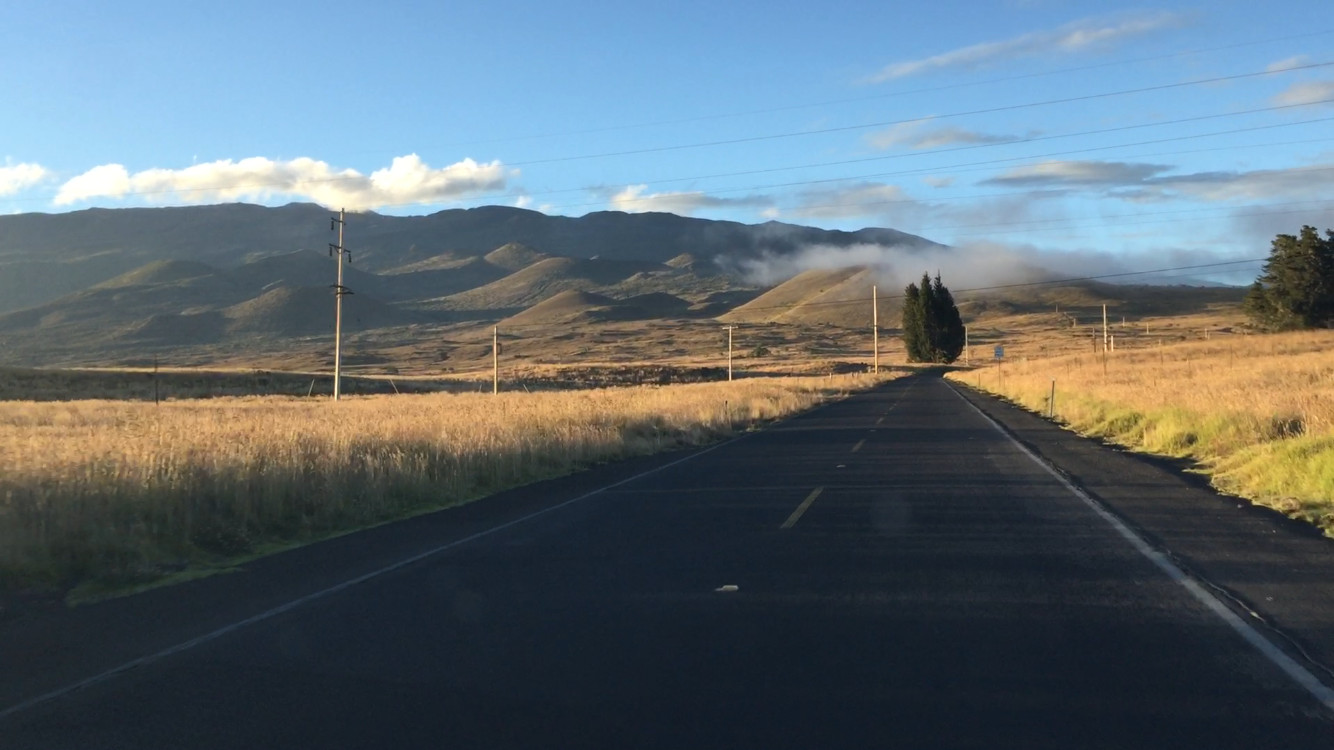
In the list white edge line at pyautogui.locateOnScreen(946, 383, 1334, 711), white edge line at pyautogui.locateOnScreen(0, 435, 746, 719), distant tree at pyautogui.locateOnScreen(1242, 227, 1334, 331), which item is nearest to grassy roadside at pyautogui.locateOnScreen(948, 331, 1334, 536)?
white edge line at pyautogui.locateOnScreen(946, 383, 1334, 711)

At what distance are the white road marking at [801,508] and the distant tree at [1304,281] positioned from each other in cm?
6523

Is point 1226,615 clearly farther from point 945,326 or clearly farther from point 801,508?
point 945,326

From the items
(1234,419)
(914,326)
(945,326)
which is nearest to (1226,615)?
(1234,419)

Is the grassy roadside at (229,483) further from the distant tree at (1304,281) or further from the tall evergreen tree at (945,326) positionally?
the tall evergreen tree at (945,326)

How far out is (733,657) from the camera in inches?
255

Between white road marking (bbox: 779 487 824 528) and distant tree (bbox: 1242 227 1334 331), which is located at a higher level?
distant tree (bbox: 1242 227 1334 331)

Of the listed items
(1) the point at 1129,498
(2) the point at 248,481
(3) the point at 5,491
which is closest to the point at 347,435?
(2) the point at 248,481

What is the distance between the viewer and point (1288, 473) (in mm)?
13781

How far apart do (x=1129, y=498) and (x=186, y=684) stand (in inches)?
456

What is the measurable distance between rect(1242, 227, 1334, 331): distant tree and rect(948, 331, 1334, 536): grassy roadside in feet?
84.9

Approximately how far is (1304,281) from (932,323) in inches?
1623

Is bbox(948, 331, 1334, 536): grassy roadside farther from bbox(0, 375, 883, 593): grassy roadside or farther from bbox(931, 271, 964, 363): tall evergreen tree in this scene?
bbox(931, 271, 964, 363): tall evergreen tree

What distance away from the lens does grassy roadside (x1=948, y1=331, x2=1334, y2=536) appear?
1341 centimetres

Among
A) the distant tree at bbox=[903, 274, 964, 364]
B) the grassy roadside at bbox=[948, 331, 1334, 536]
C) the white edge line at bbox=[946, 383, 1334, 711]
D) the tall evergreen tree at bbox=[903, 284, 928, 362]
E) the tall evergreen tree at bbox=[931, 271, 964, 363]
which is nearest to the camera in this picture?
the white edge line at bbox=[946, 383, 1334, 711]
